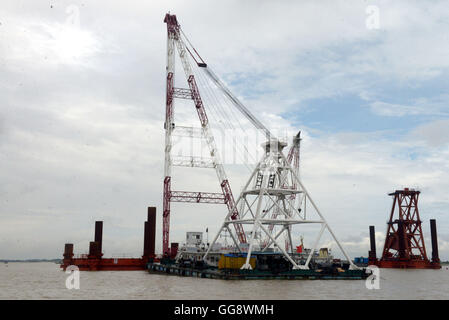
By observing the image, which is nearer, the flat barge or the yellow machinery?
the flat barge

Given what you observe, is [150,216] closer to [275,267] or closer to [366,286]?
[275,267]

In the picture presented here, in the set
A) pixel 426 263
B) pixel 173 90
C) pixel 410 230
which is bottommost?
pixel 426 263

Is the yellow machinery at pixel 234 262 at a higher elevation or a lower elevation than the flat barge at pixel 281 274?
higher

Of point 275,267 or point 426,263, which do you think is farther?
point 426,263

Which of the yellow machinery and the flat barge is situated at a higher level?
the yellow machinery

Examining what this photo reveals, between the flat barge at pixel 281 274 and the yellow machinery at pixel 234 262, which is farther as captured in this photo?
the yellow machinery at pixel 234 262

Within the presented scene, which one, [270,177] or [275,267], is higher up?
[270,177]

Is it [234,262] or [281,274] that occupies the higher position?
[234,262]

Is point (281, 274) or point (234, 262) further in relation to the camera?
point (234, 262)
